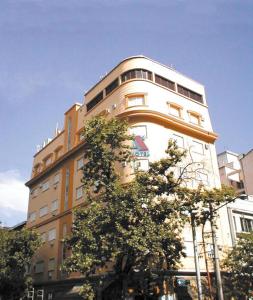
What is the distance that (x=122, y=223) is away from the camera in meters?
22.2

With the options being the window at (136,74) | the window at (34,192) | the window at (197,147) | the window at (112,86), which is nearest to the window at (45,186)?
the window at (34,192)

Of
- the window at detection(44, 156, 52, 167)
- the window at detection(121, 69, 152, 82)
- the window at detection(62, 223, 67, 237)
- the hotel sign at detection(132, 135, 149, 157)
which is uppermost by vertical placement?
the window at detection(121, 69, 152, 82)

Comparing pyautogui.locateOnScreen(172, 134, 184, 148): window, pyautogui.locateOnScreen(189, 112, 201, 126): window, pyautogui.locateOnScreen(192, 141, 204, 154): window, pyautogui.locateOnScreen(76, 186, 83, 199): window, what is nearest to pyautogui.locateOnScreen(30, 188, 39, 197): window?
pyautogui.locateOnScreen(76, 186, 83, 199): window

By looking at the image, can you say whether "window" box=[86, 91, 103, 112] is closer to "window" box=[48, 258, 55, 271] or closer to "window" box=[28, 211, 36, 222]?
"window" box=[28, 211, 36, 222]

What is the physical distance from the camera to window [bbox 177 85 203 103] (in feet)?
128

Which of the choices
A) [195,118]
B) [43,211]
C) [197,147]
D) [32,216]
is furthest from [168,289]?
[32,216]

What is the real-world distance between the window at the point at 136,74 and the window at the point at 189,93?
4.37m

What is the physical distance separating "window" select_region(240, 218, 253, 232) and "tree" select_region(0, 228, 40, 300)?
2058 cm

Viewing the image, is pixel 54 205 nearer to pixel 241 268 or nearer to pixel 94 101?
pixel 94 101

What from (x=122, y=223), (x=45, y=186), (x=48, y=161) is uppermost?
(x=48, y=161)

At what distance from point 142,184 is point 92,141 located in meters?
4.61

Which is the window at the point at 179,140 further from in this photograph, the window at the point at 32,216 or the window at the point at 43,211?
the window at the point at 32,216

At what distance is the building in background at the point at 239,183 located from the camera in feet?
117

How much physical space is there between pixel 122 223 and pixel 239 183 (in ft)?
139
